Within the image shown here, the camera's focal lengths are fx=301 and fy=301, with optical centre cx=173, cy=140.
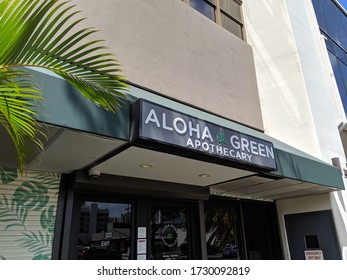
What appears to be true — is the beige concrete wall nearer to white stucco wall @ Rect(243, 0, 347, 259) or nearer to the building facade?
the building facade

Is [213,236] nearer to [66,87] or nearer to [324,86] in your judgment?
[66,87]

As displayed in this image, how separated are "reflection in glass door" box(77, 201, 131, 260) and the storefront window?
6.26 feet

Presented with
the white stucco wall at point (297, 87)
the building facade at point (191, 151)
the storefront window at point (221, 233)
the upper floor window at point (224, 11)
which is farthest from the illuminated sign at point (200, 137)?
the upper floor window at point (224, 11)

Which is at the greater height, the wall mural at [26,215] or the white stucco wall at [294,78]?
the white stucco wall at [294,78]

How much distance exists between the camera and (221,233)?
20.0 ft

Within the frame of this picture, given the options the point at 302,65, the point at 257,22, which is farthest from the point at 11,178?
the point at 257,22

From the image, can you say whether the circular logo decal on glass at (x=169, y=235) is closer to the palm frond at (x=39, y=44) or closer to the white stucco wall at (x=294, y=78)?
the palm frond at (x=39, y=44)

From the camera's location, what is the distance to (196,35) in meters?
6.23

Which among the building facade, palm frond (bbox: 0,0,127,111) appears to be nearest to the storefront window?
the building facade

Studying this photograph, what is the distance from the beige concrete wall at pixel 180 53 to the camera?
4.86 meters

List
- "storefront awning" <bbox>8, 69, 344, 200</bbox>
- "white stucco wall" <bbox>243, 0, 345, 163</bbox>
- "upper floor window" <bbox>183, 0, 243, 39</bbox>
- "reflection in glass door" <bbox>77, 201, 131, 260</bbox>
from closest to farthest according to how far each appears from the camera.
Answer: "storefront awning" <bbox>8, 69, 344, 200</bbox> < "reflection in glass door" <bbox>77, 201, 131, 260</bbox> < "upper floor window" <bbox>183, 0, 243, 39</bbox> < "white stucco wall" <bbox>243, 0, 345, 163</bbox>

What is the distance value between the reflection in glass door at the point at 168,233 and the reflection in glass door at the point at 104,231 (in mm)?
505

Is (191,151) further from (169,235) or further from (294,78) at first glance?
(294,78)

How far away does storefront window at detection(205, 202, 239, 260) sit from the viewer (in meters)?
5.86
